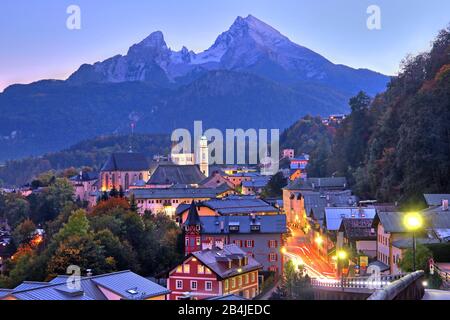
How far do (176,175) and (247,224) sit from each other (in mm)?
65459

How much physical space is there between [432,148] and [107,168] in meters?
81.5

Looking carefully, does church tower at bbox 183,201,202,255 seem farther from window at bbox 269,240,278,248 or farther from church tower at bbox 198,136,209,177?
church tower at bbox 198,136,209,177

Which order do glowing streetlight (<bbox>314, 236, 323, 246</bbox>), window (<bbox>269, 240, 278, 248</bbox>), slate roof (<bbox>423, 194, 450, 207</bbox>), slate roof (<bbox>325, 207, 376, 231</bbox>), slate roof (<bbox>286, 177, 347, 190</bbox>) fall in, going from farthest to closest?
slate roof (<bbox>286, 177, 347, 190</bbox>) < glowing streetlight (<bbox>314, 236, 323, 246</bbox>) < window (<bbox>269, 240, 278, 248</bbox>) < slate roof (<bbox>325, 207, 376, 231</bbox>) < slate roof (<bbox>423, 194, 450, 207</bbox>)

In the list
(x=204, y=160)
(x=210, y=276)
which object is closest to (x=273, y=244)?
(x=210, y=276)

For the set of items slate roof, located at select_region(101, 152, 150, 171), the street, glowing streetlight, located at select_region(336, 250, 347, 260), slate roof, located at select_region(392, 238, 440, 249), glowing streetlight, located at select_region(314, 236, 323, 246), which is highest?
slate roof, located at select_region(101, 152, 150, 171)

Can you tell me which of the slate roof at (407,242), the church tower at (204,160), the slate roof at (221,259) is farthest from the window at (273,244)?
the church tower at (204,160)

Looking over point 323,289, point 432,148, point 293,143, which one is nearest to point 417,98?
point 432,148

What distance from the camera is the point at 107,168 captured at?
120500mm

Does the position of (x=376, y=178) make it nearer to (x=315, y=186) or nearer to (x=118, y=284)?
(x=315, y=186)

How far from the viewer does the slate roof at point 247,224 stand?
46.6 m

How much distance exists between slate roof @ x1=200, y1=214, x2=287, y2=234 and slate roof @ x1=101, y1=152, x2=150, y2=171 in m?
73.7

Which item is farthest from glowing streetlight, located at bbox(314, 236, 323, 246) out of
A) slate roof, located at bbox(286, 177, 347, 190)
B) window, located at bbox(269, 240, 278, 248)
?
slate roof, located at bbox(286, 177, 347, 190)

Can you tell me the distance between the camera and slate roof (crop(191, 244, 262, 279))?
3469 cm

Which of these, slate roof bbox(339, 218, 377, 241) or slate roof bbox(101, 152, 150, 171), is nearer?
slate roof bbox(339, 218, 377, 241)
